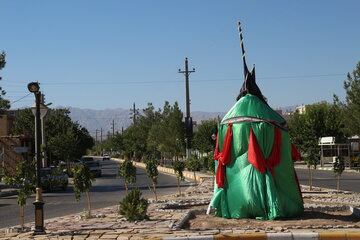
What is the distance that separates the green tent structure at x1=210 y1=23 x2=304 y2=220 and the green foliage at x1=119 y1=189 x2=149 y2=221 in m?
1.64

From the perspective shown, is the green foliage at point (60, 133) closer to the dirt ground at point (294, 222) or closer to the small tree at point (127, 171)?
the small tree at point (127, 171)

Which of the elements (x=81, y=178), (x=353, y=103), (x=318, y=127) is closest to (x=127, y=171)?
(x=81, y=178)

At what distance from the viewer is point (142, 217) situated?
41.0 ft

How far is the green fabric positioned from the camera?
11.5 m

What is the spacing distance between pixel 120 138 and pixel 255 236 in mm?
97945

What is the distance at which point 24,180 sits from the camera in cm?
1242

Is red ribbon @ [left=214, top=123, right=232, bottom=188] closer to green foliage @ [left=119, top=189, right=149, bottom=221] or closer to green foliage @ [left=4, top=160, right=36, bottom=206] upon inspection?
green foliage @ [left=119, top=189, right=149, bottom=221]

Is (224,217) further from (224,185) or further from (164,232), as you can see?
(164,232)

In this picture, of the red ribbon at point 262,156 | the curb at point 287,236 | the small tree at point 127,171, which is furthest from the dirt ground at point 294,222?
the small tree at point 127,171

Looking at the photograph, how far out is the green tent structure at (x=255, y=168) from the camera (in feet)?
37.8

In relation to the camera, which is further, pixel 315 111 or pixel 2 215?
pixel 315 111

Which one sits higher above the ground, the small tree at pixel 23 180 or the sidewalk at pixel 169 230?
the small tree at pixel 23 180

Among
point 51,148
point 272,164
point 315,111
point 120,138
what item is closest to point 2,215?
point 272,164

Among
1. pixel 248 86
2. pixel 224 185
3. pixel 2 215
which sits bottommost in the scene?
pixel 2 215
